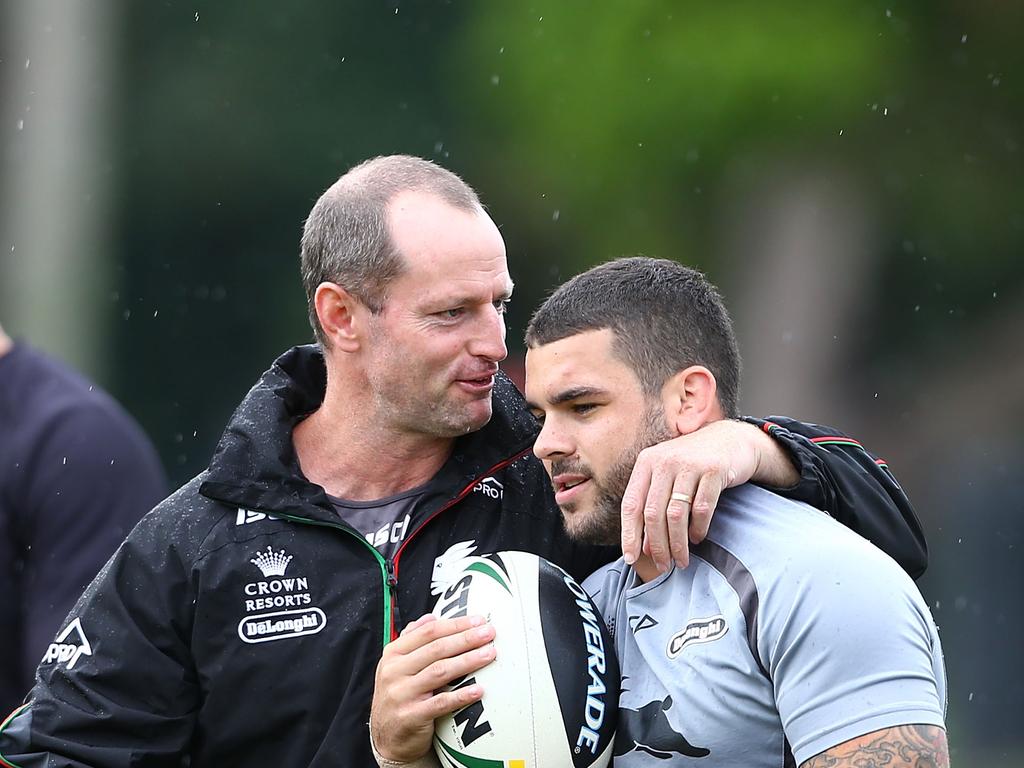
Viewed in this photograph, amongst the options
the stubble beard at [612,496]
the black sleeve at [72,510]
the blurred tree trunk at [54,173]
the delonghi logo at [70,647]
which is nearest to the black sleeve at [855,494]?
the stubble beard at [612,496]

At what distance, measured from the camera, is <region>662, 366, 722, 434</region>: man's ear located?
4258mm

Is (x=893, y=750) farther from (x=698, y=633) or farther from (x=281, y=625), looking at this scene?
(x=281, y=625)

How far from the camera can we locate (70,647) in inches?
183

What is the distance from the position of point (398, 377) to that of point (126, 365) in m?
12.2

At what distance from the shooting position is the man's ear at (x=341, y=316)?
5035 mm

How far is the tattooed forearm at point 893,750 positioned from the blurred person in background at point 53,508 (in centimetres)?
273

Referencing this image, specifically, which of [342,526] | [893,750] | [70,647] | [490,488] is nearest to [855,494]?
[893,750]

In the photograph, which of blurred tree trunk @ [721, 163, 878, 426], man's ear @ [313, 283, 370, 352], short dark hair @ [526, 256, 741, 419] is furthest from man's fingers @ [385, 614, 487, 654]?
blurred tree trunk @ [721, 163, 878, 426]

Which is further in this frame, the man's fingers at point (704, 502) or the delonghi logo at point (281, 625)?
the delonghi logo at point (281, 625)

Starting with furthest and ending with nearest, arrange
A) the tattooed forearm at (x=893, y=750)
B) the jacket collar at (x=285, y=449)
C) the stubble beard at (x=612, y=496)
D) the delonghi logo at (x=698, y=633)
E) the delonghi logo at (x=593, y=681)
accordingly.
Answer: the jacket collar at (x=285, y=449)
the stubble beard at (x=612, y=496)
the delonghi logo at (x=593, y=681)
the delonghi logo at (x=698, y=633)
the tattooed forearm at (x=893, y=750)

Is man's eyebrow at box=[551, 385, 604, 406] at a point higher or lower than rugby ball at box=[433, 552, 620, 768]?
higher

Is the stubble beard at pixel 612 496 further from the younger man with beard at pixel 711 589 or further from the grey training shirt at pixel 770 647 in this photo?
the grey training shirt at pixel 770 647

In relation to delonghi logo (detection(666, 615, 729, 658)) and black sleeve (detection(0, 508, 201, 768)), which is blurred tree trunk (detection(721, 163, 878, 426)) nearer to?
black sleeve (detection(0, 508, 201, 768))

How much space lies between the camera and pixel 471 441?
497 cm
